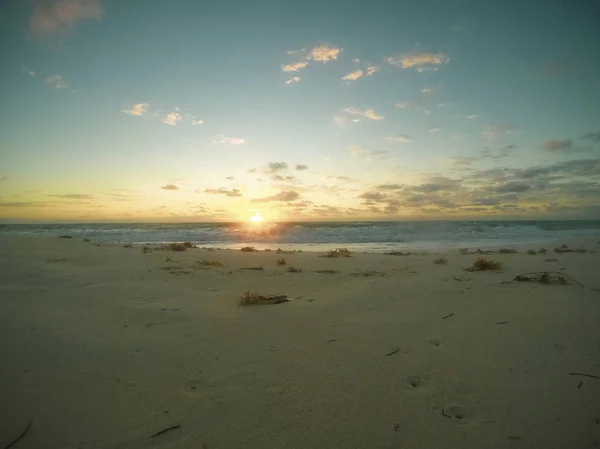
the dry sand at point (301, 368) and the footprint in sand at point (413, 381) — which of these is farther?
the footprint in sand at point (413, 381)

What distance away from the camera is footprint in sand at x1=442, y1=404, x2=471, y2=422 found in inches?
83.9

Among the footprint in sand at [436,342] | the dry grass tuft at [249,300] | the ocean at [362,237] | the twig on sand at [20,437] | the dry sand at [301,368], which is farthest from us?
the ocean at [362,237]

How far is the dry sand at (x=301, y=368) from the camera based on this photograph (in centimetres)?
199

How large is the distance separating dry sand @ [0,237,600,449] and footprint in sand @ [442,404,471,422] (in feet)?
0.04

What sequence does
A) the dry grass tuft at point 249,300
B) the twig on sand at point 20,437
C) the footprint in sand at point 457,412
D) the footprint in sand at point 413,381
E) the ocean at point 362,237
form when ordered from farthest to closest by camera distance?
the ocean at point 362,237 < the dry grass tuft at point 249,300 < the footprint in sand at point 413,381 < the footprint in sand at point 457,412 < the twig on sand at point 20,437

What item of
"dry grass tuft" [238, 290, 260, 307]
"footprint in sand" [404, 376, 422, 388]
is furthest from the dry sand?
"dry grass tuft" [238, 290, 260, 307]

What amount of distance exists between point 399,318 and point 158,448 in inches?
117

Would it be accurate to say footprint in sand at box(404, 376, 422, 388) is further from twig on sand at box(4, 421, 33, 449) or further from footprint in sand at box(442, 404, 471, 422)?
twig on sand at box(4, 421, 33, 449)

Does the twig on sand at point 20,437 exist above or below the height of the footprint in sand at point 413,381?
below

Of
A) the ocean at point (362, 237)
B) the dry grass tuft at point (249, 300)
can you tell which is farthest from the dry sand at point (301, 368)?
the ocean at point (362, 237)

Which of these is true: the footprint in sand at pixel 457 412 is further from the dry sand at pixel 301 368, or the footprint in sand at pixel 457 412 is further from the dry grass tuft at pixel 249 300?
the dry grass tuft at pixel 249 300

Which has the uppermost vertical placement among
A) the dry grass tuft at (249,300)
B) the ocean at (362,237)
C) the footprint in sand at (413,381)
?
the ocean at (362,237)

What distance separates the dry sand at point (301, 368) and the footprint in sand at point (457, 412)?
12mm

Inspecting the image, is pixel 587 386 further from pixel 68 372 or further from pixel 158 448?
pixel 68 372
